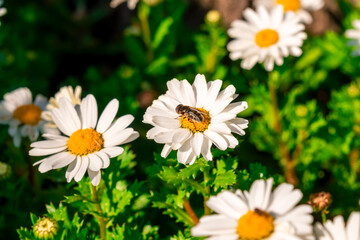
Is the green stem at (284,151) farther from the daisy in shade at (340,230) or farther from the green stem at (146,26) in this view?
the daisy in shade at (340,230)

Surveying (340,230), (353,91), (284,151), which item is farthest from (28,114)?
(353,91)

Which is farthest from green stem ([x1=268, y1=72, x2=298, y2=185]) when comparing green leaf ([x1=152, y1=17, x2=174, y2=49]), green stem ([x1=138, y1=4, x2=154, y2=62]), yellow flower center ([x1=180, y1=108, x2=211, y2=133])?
yellow flower center ([x1=180, y1=108, x2=211, y2=133])

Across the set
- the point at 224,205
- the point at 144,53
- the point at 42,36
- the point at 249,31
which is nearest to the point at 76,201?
the point at 224,205

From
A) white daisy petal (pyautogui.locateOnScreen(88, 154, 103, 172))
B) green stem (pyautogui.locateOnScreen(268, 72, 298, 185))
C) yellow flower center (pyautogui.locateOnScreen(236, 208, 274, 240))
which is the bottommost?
green stem (pyautogui.locateOnScreen(268, 72, 298, 185))

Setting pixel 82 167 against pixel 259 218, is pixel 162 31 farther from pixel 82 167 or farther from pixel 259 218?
pixel 259 218

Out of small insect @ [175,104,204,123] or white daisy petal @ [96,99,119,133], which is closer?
small insect @ [175,104,204,123]

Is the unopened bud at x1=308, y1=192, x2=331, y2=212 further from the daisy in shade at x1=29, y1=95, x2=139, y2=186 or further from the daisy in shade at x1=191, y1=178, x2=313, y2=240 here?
the daisy in shade at x1=29, y1=95, x2=139, y2=186
